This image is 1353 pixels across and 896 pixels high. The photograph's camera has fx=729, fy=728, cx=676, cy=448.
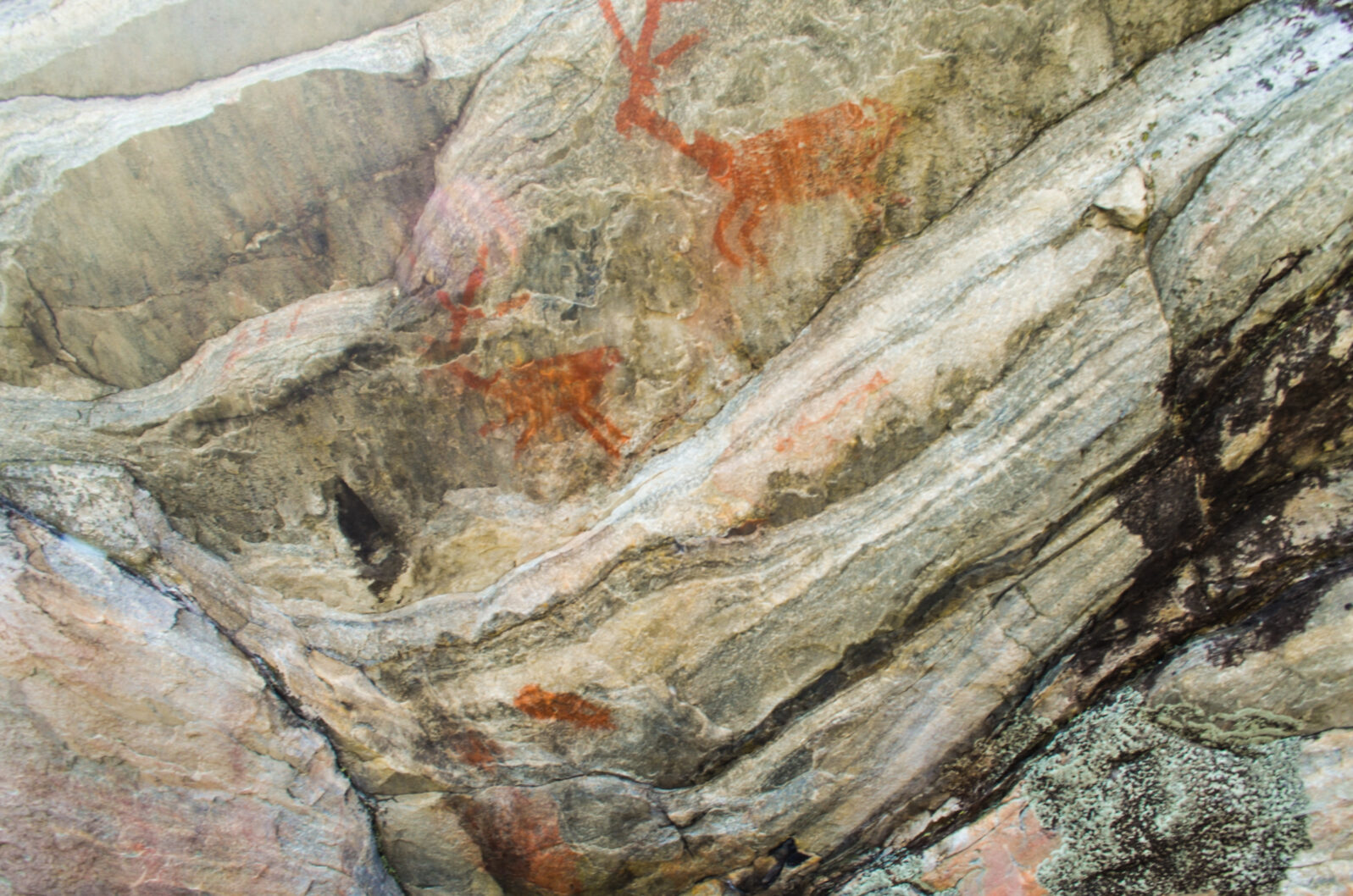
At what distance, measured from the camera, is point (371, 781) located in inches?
104

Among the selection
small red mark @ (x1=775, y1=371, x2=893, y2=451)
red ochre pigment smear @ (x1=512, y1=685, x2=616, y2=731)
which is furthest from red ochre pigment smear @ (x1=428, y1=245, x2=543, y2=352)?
red ochre pigment smear @ (x1=512, y1=685, x2=616, y2=731)

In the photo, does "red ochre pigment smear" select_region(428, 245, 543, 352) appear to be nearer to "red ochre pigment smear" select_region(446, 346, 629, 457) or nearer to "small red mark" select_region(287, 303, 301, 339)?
"red ochre pigment smear" select_region(446, 346, 629, 457)

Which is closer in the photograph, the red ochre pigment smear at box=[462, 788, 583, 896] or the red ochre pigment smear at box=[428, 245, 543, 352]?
the red ochre pigment smear at box=[428, 245, 543, 352]

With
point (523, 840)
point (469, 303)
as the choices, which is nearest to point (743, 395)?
point (469, 303)

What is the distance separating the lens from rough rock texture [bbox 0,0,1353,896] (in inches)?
81.0

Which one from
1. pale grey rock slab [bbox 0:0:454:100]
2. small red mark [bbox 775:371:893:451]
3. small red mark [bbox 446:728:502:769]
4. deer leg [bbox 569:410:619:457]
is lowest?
small red mark [bbox 446:728:502:769]

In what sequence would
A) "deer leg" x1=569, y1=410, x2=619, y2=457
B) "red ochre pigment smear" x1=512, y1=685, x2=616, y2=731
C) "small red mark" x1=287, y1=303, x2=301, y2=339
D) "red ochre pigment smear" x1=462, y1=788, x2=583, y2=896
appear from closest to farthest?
"small red mark" x1=287, y1=303, x2=301, y2=339
"deer leg" x1=569, y1=410, x2=619, y2=457
"red ochre pigment smear" x1=512, y1=685, x2=616, y2=731
"red ochre pigment smear" x1=462, y1=788, x2=583, y2=896

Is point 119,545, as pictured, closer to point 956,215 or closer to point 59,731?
point 59,731

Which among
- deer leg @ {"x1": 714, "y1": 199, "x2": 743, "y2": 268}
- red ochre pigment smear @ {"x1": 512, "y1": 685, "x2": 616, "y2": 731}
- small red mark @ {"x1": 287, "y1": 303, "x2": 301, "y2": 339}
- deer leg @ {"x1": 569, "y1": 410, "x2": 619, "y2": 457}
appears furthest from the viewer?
red ochre pigment smear @ {"x1": 512, "y1": 685, "x2": 616, "y2": 731}

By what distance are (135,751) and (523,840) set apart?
131 centimetres

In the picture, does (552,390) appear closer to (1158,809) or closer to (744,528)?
(744,528)

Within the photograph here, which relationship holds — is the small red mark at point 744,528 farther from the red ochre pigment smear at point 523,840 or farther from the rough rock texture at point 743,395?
the red ochre pigment smear at point 523,840

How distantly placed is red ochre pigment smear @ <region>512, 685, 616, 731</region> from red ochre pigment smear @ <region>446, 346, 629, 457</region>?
0.85 meters

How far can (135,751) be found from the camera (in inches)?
90.2
